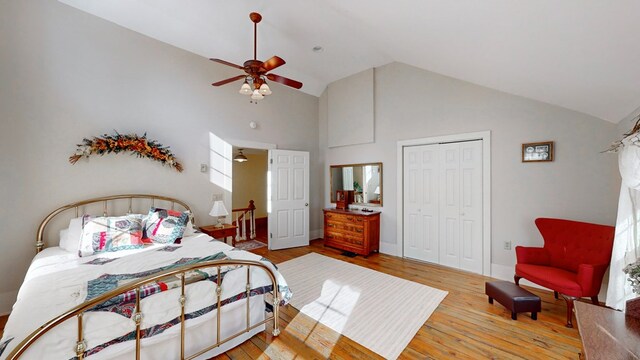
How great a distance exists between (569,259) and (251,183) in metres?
7.63

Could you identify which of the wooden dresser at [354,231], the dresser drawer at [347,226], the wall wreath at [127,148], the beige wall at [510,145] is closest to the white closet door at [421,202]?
the beige wall at [510,145]

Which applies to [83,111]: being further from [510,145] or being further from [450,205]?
[510,145]

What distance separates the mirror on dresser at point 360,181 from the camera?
5.03m

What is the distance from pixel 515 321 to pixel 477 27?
9.94 feet

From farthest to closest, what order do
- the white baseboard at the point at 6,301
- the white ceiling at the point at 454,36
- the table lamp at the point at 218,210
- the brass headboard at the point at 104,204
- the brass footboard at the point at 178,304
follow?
1. the table lamp at the point at 218,210
2. the brass headboard at the point at 104,204
3. the white baseboard at the point at 6,301
4. the white ceiling at the point at 454,36
5. the brass footboard at the point at 178,304

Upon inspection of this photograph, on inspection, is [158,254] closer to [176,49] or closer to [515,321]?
[176,49]

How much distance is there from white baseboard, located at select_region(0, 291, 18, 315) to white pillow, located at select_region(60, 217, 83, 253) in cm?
76

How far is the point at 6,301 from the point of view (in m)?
2.73

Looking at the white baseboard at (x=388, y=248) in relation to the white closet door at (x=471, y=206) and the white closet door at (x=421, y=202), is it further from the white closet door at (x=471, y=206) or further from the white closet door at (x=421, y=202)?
the white closet door at (x=471, y=206)

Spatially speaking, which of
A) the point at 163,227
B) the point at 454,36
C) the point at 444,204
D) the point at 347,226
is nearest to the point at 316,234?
the point at 347,226

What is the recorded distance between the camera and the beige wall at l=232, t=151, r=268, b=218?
26.0 feet

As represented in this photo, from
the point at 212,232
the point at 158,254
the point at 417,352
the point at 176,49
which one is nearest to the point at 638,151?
the point at 417,352

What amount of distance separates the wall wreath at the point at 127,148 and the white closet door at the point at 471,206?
15.4 feet

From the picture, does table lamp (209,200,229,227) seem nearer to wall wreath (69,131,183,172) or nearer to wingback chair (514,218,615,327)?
wall wreath (69,131,183,172)
